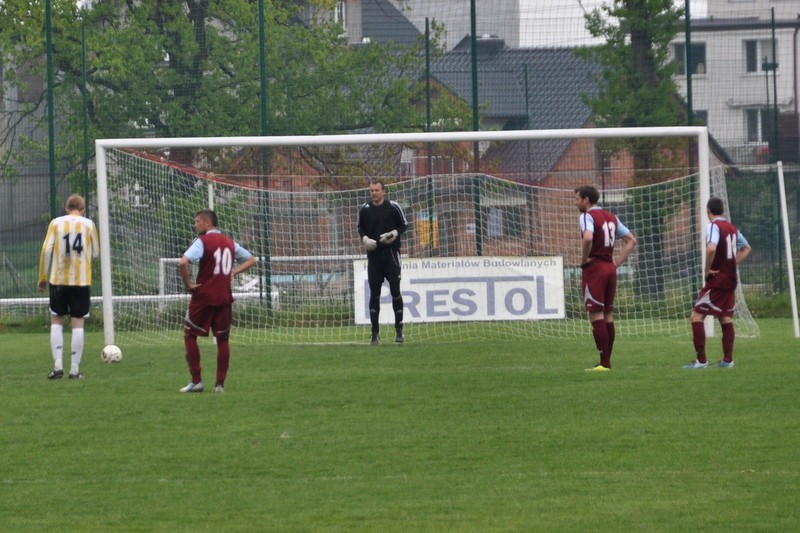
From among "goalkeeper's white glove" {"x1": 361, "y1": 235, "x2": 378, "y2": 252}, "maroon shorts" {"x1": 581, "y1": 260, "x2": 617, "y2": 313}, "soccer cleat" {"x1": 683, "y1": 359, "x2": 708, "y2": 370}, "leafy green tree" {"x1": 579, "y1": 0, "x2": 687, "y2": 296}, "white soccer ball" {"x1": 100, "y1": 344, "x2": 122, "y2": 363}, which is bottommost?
"soccer cleat" {"x1": 683, "y1": 359, "x2": 708, "y2": 370}

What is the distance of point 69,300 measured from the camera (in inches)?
500

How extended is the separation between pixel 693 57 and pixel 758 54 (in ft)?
4.72

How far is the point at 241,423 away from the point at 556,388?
9.93ft

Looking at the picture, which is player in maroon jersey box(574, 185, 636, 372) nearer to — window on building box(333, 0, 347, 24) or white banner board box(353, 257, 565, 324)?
white banner board box(353, 257, 565, 324)

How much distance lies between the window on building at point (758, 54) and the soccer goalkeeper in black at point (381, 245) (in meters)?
7.21

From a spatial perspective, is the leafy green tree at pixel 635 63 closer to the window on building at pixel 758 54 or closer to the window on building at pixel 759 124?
the window on building at pixel 758 54

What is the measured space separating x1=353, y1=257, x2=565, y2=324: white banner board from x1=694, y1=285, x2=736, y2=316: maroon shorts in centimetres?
394

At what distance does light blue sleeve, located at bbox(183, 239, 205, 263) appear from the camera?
10.6 meters

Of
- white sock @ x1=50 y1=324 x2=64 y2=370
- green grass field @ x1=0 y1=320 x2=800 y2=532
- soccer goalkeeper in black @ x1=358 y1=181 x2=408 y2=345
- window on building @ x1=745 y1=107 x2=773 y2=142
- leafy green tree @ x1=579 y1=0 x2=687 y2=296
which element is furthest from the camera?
window on building @ x1=745 y1=107 x2=773 y2=142

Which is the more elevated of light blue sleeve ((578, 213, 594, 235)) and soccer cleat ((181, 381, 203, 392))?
light blue sleeve ((578, 213, 594, 235))

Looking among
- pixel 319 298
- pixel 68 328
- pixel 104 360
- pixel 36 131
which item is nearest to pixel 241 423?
pixel 104 360

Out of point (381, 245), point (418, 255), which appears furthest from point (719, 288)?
point (418, 255)

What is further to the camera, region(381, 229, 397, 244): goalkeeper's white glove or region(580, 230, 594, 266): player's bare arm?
region(381, 229, 397, 244): goalkeeper's white glove

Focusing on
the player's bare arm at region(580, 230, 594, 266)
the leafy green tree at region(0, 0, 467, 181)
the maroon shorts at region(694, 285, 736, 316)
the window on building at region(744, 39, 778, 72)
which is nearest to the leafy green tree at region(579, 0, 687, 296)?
the window on building at region(744, 39, 778, 72)
